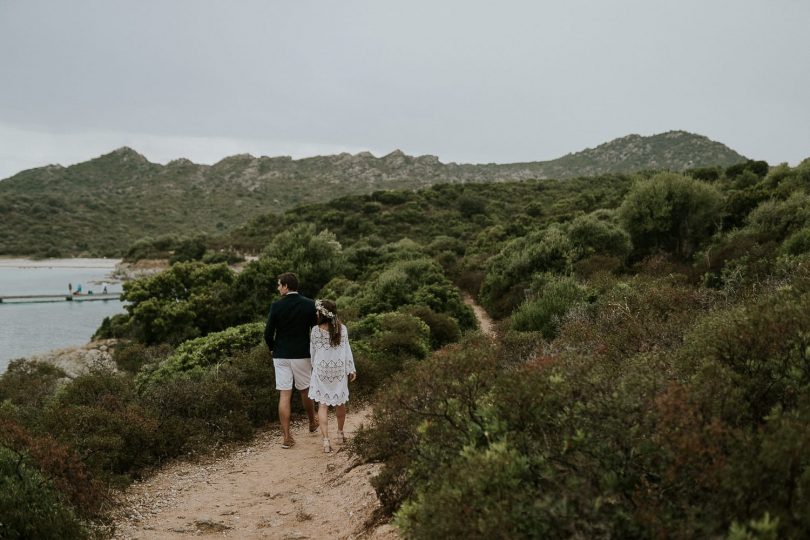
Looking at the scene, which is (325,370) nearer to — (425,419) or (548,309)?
(425,419)

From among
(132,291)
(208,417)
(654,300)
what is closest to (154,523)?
(208,417)

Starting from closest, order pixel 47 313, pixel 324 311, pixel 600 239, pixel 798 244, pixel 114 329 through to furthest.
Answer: pixel 324 311, pixel 798 244, pixel 600 239, pixel 114 329, pixel 47 313

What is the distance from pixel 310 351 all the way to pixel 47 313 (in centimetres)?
4230

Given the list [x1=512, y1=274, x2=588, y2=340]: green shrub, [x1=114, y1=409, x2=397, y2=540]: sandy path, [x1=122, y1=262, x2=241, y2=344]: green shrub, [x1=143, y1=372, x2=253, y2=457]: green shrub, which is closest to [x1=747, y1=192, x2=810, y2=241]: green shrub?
Answer: [x1=512, y1=274, x2=588, y2=340]: green shrub

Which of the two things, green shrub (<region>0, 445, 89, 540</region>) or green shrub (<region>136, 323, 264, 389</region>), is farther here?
green shrub (<region>136, 323, 264, 389</region>)

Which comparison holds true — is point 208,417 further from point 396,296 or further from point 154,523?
point 396,296

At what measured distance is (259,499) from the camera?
5617 mm

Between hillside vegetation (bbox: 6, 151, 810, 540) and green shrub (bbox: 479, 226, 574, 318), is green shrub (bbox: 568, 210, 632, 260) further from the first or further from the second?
hillside vegetation (bbox: 6, 151, 810, 540)

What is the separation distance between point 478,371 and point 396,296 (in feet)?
40.3

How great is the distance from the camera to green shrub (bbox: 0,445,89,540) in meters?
3.94

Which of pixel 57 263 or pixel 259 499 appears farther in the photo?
pixel 57 263

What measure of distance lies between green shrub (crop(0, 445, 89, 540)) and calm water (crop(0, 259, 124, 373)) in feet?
76.5

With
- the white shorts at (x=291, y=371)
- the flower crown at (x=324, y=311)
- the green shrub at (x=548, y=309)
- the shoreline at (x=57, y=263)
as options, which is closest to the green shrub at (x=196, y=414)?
the white shorts at (x=291, y=371)

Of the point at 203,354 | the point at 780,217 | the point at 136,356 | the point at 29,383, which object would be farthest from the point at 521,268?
the point at 29,383
